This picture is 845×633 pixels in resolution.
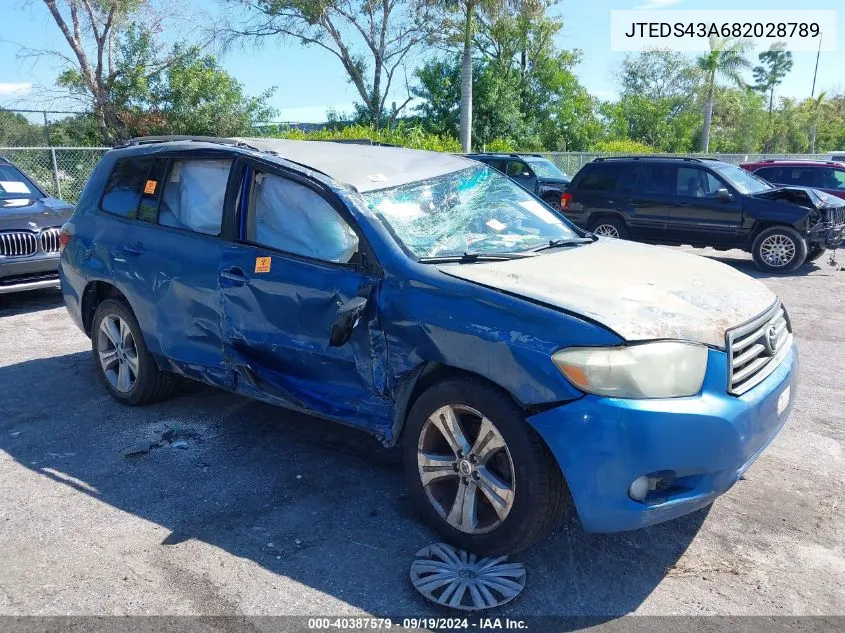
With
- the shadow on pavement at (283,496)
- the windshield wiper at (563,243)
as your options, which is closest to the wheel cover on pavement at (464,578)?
the shadow on pavement at (283,496)

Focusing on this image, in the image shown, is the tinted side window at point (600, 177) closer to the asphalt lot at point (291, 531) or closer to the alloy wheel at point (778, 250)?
the alloy wheel at point (778, 250)

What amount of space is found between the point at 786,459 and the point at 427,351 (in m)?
2.48

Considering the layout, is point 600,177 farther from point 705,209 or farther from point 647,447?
point 647,447

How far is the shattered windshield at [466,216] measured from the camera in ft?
12.3

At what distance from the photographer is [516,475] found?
9.83 feet

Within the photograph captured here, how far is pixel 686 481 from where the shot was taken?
2918 millimetres

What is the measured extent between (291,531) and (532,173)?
14.8m

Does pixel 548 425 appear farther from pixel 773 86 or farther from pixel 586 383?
pixel 773 86

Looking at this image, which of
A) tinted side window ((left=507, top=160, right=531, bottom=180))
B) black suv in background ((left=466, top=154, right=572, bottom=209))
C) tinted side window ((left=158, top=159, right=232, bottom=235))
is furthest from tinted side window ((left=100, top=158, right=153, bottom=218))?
tinted side window ((left=507, top=160, right=531, bottom=180))

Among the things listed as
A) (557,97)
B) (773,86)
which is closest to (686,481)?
(557,97)

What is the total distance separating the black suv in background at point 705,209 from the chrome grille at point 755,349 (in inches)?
340

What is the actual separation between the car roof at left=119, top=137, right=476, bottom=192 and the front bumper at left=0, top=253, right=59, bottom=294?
12.9ft

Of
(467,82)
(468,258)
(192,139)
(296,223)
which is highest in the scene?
(467,82)

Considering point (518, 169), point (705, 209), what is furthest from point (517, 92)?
point (705, 209)
